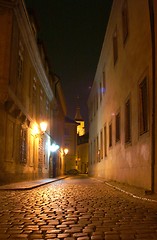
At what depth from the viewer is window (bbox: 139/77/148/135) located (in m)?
11.4

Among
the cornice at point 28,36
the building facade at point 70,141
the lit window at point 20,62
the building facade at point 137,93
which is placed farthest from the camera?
the building facade at point 70,141

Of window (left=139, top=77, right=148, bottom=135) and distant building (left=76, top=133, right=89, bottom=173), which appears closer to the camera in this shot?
window (left=139, top=77, right=148, bottom=135)

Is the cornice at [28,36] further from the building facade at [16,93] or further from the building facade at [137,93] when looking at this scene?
the building facade at [137,93]

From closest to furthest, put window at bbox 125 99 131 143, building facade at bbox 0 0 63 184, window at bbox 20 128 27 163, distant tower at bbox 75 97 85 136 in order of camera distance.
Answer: building facade at bbox 0 0 63 184, window at bbox 125 99 131 143, window at bbox 20 128 27 163, distant tower at bbox 75 97 85 136

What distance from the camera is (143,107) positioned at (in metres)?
11.8

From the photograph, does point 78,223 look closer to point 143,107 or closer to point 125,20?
point 143,107

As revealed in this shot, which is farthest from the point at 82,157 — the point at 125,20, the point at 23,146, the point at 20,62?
the point at 125,20

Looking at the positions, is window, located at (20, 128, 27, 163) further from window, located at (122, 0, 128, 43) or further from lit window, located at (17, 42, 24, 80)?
window, located at (122, 0, 128, 43)

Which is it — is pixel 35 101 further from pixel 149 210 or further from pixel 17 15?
pixel 149 210

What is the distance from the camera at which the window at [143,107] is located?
11.4m

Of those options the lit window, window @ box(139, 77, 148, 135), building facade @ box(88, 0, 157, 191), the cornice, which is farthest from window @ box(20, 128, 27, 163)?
window @ box(139, 77, 148, 135)

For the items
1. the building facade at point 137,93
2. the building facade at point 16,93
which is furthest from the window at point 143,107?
the building facade at point 16,93

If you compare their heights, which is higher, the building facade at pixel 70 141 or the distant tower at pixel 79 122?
the distant tower at pixel 79 122

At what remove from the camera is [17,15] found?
51.2ft
